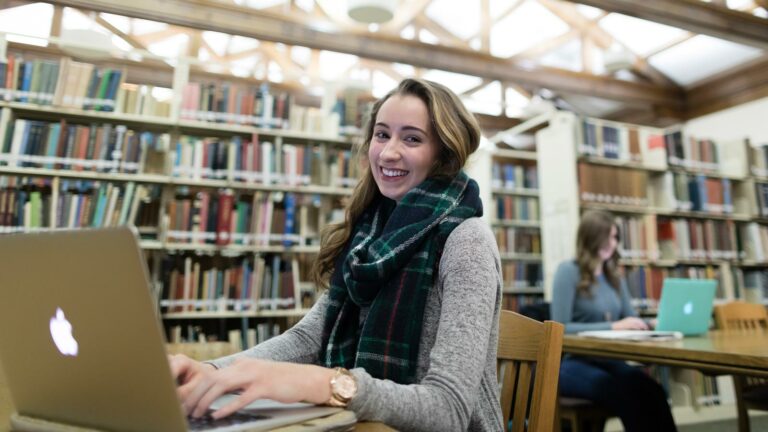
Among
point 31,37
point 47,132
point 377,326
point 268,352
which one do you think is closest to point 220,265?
point 47,132

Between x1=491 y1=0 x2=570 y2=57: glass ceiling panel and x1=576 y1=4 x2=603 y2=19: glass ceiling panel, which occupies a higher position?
x1=576 y1=4 x2=603 y2=19: glass ceiling panel

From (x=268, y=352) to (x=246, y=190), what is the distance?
2.55 m

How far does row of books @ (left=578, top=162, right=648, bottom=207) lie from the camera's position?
3.88m

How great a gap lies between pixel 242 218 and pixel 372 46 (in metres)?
3.35

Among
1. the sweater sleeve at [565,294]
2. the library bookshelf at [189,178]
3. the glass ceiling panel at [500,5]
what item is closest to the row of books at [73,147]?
the library bookshelf at [189,178]

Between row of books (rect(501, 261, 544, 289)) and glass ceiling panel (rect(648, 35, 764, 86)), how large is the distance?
429 cm

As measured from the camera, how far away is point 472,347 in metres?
0.80

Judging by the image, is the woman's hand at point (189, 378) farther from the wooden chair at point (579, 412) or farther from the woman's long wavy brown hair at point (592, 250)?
the woman's long wavy brown hair at point (592, 250)

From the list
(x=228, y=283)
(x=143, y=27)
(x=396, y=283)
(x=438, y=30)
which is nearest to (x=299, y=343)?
(x=396, y=283)

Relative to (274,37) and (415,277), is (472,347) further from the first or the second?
(274,37)

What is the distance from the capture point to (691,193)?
4355 millimetres

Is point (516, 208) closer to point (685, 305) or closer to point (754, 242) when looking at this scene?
point (754, 242)

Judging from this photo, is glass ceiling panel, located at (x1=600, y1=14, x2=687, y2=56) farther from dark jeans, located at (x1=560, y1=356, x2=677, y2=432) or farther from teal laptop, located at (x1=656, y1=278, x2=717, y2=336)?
dark jeans, located at (x1=560, y1=356, x2=677, y2=432)

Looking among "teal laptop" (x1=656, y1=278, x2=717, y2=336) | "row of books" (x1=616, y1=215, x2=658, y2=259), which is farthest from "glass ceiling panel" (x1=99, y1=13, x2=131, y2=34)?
"teal laptop" (x1=656, y1=278, x2=717, y2=336)
